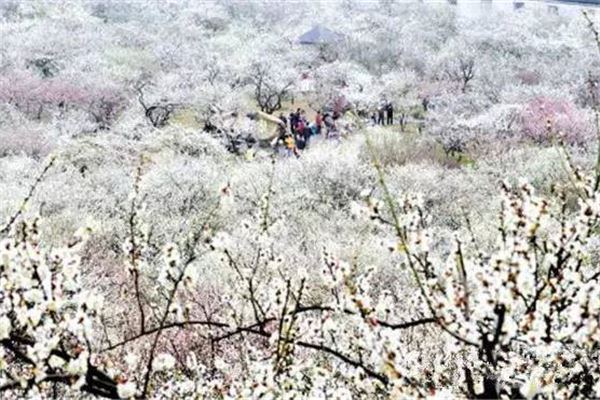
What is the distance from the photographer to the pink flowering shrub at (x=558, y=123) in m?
21.9

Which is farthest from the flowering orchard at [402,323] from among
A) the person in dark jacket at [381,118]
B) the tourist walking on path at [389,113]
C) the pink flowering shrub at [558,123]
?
the person in dark jacket at [381,118]

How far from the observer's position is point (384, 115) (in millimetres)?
27797

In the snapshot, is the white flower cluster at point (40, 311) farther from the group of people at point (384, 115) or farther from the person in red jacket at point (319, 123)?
the group of people at point (384, 115)

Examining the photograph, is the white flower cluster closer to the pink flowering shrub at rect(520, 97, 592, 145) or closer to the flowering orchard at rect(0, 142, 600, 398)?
the flowering orchard at rect(0, 142, 600, 398)

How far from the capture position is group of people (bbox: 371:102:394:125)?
26.8 metres

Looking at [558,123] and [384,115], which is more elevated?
[558,123]

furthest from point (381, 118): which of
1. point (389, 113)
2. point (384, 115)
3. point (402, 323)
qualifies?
point (402, 323)

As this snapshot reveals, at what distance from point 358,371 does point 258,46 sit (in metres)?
35.1

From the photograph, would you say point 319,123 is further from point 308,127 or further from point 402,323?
point 402,323

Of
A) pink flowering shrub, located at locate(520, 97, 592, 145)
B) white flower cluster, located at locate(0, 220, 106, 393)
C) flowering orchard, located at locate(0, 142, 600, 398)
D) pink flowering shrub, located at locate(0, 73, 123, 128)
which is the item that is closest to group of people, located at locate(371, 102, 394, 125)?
pink flowering shrub, located at locate(520, 97, 592, 145)

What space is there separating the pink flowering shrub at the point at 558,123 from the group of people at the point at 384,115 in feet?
14.0

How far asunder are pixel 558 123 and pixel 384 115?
21.9 feet

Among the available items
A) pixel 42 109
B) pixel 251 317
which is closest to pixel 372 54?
pixel 42 109

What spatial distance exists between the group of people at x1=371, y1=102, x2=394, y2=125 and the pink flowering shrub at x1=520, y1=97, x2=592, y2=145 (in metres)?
4.25
